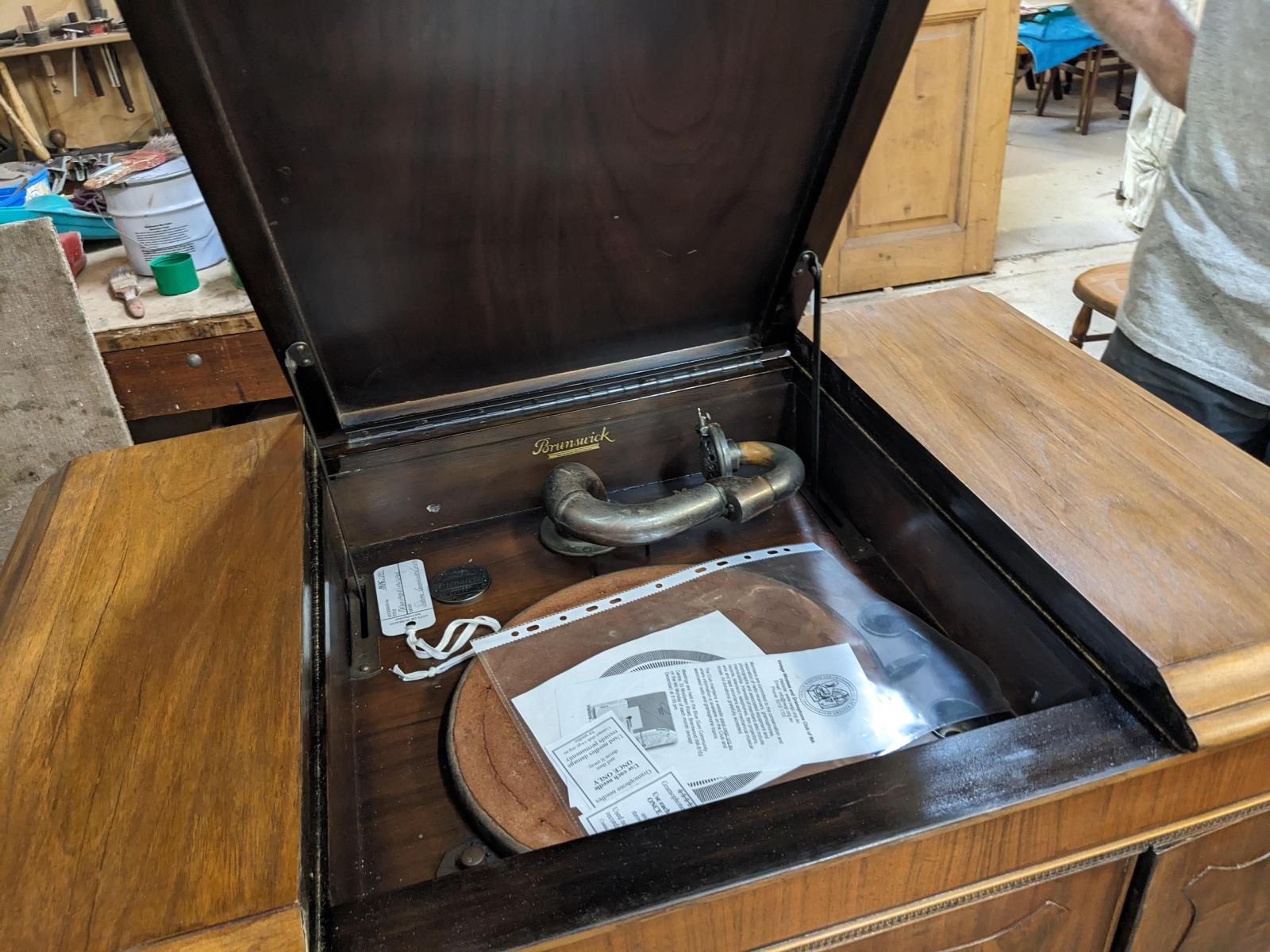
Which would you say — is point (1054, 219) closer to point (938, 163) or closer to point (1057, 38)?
point (938, 163)

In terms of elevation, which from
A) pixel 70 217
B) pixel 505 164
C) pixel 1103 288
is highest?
pixel 505 164

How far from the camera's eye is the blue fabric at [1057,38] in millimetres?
5180

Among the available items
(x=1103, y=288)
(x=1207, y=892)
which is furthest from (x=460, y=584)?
(x=1103, y=288)

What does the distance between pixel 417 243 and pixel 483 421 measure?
0.27 m

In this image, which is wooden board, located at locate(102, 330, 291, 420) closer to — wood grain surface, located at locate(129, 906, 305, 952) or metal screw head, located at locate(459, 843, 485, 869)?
metal screw head, located at locate(459, 843, 485, 869)

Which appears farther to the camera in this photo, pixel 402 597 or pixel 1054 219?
pixel 1054 219

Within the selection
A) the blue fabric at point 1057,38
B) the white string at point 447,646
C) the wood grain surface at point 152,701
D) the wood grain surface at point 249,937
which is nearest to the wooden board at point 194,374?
the wood grain surface at point 152,701

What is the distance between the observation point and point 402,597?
3.39ft

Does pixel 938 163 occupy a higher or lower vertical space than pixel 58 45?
lower

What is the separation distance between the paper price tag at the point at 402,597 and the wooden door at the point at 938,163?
2.32m

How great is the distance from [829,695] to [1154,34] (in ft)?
3.47

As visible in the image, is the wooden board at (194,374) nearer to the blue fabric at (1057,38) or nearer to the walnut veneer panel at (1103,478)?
the walnut veneer panel at (1103,478)

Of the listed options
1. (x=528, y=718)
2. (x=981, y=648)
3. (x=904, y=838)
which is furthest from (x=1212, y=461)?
(x=528, y=718)

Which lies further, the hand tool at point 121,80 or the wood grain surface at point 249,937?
the hand tool at point 121,80
